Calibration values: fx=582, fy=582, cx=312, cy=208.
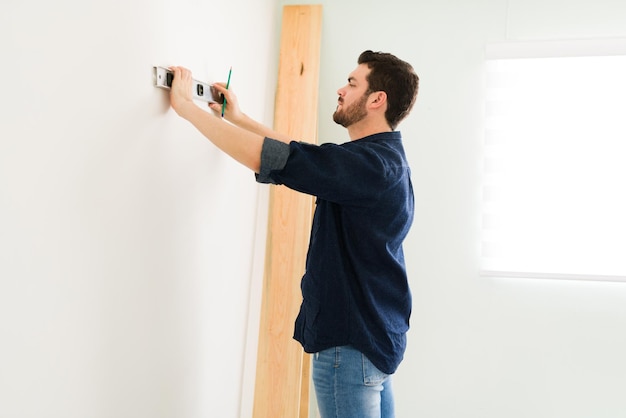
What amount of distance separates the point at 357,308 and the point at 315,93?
1.27 metres

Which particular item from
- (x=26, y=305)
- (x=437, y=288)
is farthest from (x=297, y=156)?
(x=437, y=288)

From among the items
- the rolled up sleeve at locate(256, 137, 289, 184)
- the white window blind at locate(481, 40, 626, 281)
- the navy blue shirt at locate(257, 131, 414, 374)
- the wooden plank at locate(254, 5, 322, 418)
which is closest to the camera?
the rolled up sleeve at locate(256, 137, 289, 184)

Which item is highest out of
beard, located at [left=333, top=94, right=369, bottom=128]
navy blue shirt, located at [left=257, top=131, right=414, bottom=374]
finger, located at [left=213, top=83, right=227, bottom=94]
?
finger, located at [left=213, top=83, right=227, bottom=94]

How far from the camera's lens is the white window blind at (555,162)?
2543 millimetres

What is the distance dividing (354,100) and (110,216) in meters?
0.83

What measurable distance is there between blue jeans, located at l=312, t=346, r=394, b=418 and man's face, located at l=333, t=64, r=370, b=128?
2.26 ft

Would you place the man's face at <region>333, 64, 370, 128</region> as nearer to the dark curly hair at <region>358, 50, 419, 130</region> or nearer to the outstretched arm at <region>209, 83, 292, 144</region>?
the dark curly hair at <region>358, 50, 419, 130</region>

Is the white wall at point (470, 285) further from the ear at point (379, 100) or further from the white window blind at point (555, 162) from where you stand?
the ear at point (379, 100)

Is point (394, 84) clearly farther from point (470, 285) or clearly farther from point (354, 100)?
point (470, 285)

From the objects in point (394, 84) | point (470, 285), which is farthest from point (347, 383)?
point (470, 285)

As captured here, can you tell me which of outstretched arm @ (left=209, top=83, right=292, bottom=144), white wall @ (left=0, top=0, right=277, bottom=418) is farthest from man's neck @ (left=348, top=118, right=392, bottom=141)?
white wall @ (left=0, top=0, right=277, bottom=418)

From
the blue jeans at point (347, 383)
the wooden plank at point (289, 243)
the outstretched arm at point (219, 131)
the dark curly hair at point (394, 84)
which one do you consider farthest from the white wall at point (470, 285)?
the outstretched arm at point (219, 131)

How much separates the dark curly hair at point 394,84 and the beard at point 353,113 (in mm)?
45

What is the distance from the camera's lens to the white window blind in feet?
8.34
